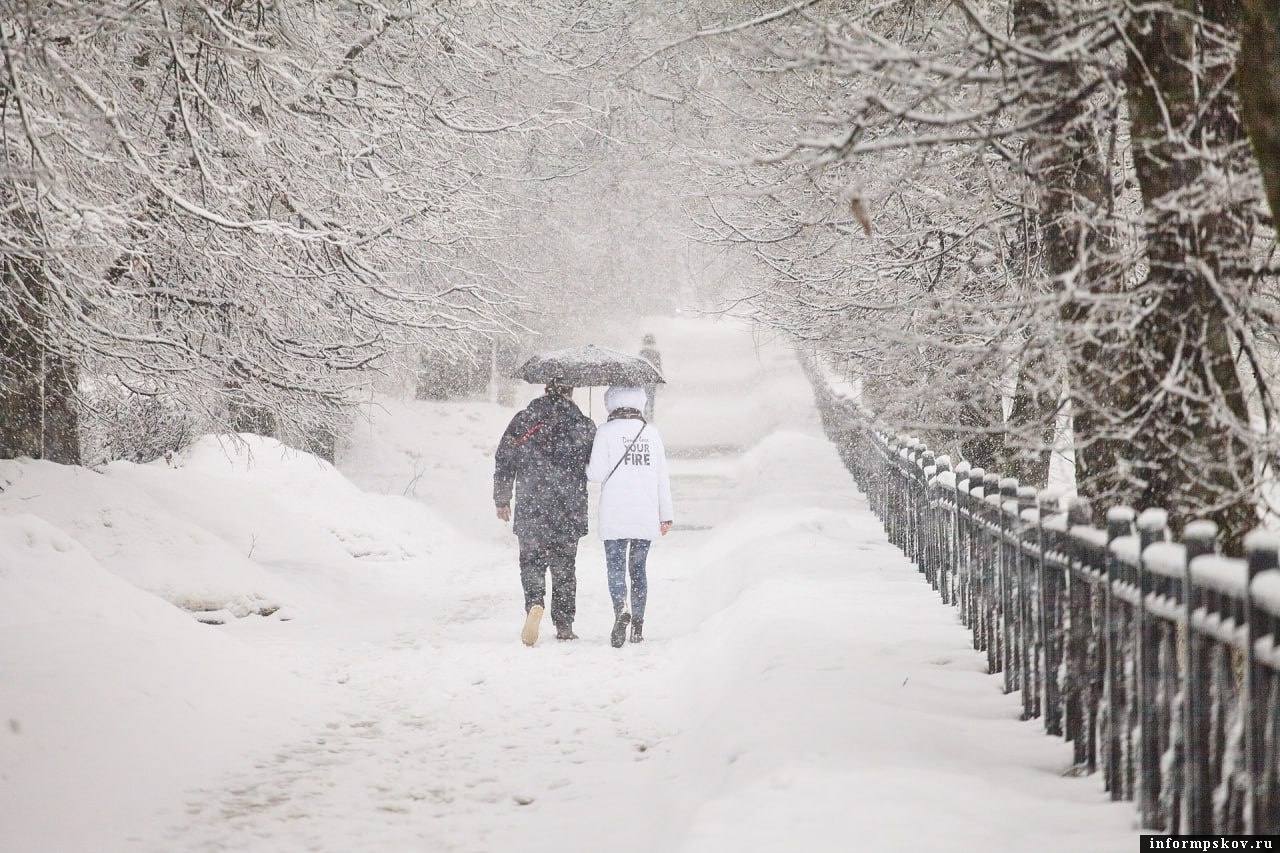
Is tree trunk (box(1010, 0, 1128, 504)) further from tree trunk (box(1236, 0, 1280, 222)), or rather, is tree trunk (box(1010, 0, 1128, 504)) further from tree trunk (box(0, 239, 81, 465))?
tree trunk (box(0, 239, 81, 465))

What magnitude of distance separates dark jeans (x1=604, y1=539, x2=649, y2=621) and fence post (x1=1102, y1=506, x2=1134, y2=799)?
501 cm

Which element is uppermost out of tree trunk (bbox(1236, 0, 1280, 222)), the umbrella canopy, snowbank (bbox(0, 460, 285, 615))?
tree trunk (bbox(1236, 0, 1280, 222))

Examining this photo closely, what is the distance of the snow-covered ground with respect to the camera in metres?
4.48

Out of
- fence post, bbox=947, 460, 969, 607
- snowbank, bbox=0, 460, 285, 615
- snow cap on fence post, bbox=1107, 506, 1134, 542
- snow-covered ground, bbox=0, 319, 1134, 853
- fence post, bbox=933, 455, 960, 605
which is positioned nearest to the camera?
snow cap on fence post, bbox=1107, 506, 1134, 542

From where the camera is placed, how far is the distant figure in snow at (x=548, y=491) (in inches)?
359

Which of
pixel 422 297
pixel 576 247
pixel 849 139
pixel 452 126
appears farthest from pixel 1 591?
pixel 576 247

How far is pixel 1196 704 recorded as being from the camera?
329 cm

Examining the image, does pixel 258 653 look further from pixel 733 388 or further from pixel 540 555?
pixel 733 388

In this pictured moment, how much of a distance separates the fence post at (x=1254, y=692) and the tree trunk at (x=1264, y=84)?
3.56 feet

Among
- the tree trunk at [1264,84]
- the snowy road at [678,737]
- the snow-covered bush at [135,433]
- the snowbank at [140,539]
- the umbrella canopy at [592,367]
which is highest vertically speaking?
the tree trunk at [1264,84]

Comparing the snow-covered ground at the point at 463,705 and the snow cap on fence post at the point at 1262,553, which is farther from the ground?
the snow cap on fence post at the point at 1262,553

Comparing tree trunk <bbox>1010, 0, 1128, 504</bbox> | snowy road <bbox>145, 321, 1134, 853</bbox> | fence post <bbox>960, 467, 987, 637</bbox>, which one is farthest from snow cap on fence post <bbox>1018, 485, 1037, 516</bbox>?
fence post <bbox>960, 467, 987, 637</bbox>

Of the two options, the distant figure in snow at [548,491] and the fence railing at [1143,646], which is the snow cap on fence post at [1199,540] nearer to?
the fence railing at [1143,646]

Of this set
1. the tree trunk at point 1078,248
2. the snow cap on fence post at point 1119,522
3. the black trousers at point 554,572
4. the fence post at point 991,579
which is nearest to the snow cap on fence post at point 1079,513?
the tree trunk at point 1078,248
